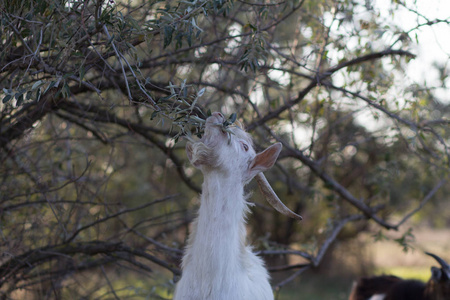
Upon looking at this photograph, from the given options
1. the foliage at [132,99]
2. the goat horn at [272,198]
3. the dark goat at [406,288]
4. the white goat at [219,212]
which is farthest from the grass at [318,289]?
the white goat at [219,212]

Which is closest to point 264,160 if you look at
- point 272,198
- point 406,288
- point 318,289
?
point 272,198

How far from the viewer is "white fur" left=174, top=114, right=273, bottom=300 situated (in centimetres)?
303

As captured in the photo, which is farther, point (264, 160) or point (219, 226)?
point (264, 160)

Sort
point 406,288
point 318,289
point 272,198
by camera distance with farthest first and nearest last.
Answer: point 318,289, point 406,288, point 272,198

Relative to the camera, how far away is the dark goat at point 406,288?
5.81 m

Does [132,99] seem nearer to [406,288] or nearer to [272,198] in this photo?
[272,198]

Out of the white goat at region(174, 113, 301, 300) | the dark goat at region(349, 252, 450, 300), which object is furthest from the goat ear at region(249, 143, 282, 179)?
the dark goat at region(349, 252, 450, 300)

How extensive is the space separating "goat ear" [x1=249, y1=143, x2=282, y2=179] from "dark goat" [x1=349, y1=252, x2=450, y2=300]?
11.6 ft

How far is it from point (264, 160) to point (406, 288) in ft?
12.9

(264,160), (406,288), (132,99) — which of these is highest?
(132,99)

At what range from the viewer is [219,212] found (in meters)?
3.04

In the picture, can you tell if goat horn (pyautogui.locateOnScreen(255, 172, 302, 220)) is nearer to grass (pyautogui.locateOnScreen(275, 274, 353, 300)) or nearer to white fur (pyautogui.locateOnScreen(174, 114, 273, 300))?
white fur (pyautogui.locateOnScreen(174, 114, 273, 300))

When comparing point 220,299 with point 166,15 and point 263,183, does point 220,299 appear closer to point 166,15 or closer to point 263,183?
point 263,183

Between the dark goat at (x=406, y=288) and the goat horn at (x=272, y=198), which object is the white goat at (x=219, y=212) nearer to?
the goat horn at (x=272, y=198)
